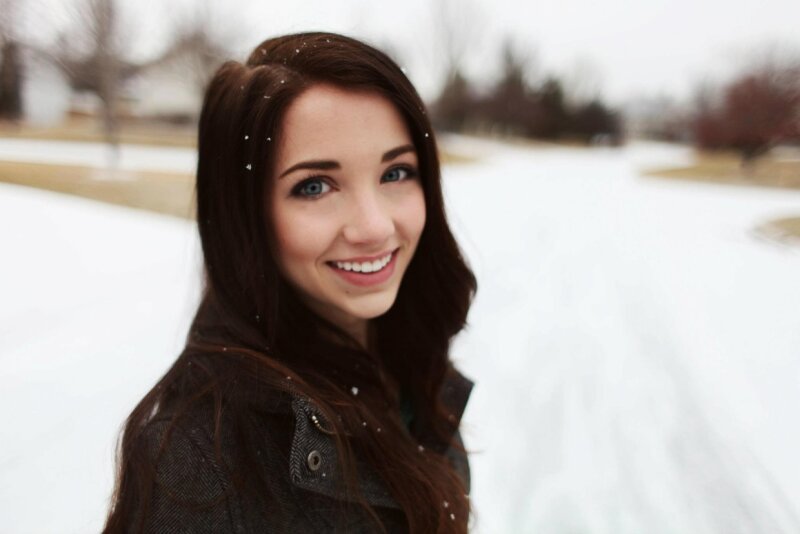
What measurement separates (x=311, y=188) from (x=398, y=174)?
0.73 feet

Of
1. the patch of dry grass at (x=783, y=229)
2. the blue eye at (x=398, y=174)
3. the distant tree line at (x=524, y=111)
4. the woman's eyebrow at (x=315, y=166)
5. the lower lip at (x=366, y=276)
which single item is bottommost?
the patch of dry grass at (x=783, y=229)

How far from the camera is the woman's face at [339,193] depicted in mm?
1031

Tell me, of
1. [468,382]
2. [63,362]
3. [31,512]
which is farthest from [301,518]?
[63,362]

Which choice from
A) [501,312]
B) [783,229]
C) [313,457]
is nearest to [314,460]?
[313,457]

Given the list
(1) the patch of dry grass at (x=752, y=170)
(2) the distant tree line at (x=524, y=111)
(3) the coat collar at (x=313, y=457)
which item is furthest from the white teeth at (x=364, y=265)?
(2) the distant tree line at (x=524, y=111)

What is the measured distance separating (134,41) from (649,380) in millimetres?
2865

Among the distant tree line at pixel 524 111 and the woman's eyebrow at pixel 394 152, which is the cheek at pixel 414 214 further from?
the distant tree line at pixel 524 111

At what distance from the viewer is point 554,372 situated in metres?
2.98

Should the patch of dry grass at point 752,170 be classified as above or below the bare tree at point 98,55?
below

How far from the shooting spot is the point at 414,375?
1531 millimetres

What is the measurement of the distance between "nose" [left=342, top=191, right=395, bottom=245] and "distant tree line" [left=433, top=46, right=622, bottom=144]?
576 inches

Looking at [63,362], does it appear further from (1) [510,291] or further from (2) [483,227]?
(2) [483,227]

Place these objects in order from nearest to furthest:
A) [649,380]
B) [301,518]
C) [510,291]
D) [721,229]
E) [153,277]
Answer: [301,518] → [153,277] → [649,380] → [721,229] → [510,291]

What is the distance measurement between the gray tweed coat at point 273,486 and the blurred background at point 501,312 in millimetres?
805
